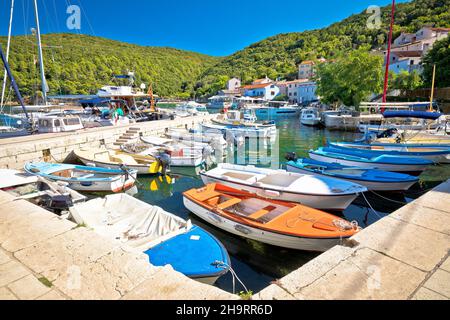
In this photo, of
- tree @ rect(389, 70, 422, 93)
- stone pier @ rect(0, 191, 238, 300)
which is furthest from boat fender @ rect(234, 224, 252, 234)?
tree @ rect(389, 70, 422, 93)

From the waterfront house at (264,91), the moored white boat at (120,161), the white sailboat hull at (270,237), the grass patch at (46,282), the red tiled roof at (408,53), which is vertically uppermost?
the red tiled roof at (408,53)

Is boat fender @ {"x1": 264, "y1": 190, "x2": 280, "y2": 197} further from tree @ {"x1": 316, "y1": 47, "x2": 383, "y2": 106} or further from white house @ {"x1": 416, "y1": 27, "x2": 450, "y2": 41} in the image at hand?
white house @ {"x1": 416, "y1": 27, "x2": 450, "y2": 41}

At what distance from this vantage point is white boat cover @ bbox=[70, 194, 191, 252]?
5844 millimetres

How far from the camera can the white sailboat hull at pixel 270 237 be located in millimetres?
5983

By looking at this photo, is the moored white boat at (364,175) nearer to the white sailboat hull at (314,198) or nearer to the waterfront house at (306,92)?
the white sailboat hull at (314,198)

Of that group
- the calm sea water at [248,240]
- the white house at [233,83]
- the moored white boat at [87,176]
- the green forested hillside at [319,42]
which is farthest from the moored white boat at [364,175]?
the white house at [233,83]

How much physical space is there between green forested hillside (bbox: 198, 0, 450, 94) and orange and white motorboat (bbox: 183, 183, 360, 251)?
6358cm

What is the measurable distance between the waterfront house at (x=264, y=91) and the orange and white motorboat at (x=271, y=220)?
7446 centimetres

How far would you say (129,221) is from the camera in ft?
22.2

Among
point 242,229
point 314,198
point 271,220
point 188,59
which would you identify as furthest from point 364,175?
point 188,59

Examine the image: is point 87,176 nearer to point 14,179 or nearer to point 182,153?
point 14,179

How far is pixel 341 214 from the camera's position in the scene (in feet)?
29.7

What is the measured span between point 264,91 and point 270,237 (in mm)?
78077

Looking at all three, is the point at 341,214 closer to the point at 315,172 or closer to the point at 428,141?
the point at 315,172
